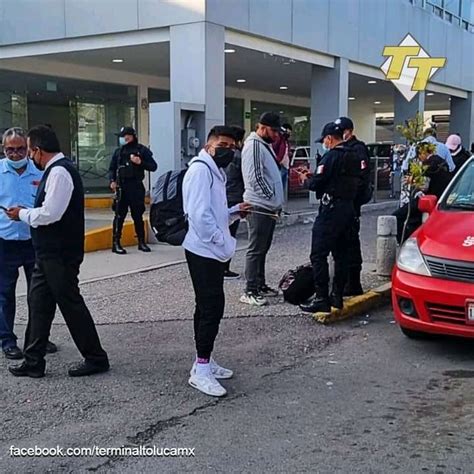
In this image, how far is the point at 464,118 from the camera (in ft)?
82.6

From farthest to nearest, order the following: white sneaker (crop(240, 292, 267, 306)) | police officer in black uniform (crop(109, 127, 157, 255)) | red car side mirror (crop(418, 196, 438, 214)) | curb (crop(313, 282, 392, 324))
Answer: police officer in black uniform (crop(109, 127, 157, 255)) → white sneaker (crop(240, 292, 267, 306)) → curb (crop(313, 282, 392, 324)) → red car side mirror (crop(418, 196, 438, 214))

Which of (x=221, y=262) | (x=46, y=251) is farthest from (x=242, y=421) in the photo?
(x=46, y=251)

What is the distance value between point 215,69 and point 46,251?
8.10 m

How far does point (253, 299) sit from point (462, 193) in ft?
7.96

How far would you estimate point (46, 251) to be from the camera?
4719 mm

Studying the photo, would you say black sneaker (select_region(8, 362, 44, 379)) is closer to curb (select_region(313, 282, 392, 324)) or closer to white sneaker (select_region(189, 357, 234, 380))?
white sneaker (select_region(189, 357, 234, 380))

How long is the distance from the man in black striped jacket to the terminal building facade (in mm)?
4585

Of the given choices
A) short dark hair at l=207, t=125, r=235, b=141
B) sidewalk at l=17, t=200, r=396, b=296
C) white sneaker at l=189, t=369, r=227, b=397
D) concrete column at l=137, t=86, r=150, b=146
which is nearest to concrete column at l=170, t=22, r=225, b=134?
sidewalk at l=17, t=200, r=396, b=296

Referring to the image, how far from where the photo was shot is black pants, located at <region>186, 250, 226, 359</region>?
458 centimetres

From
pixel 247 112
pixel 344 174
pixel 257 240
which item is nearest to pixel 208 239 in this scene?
pixel 344 174

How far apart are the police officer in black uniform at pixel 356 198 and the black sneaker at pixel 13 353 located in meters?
3.35

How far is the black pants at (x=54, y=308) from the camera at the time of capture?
4746 millimetres

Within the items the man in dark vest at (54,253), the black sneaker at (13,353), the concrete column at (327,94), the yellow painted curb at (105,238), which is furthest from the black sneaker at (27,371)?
the concrete column at (327,94)

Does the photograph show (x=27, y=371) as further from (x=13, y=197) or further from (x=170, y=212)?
(x=170, y=212)
